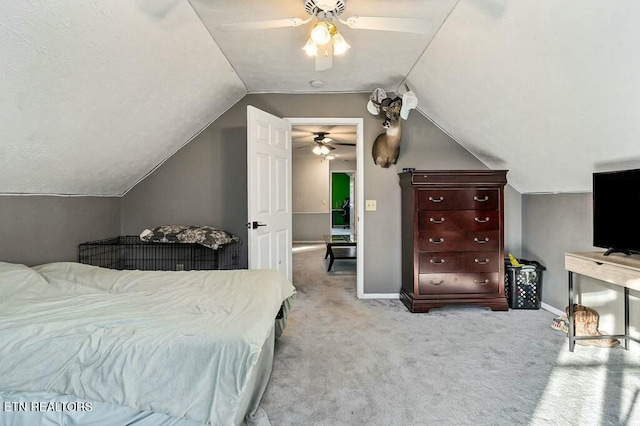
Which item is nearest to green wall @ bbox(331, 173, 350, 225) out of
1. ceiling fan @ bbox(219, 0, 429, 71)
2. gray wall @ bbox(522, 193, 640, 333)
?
gray wall @ bbox(522, 193, 640, 333)

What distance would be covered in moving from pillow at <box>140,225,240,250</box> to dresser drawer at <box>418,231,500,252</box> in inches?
81.4

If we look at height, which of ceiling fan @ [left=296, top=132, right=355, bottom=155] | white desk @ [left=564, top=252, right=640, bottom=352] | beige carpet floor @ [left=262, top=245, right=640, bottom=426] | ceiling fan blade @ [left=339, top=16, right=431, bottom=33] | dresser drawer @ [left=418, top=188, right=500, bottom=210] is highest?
ceiling fan @ [left=296, top=132, right=355, bottom=155]

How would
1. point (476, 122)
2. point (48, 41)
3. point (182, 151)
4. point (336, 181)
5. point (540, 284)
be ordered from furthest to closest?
point (336, 181), point (182, 151), point (540, 284), point (476, 122), point (48, 41)

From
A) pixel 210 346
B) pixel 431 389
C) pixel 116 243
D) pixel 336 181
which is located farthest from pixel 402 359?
pixel 336 181

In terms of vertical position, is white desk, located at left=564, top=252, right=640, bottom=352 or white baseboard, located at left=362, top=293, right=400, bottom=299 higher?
white desk, located at left=564, top=252, right=640, bottom=352

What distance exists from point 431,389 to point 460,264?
170 cm

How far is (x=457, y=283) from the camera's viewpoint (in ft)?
11.3

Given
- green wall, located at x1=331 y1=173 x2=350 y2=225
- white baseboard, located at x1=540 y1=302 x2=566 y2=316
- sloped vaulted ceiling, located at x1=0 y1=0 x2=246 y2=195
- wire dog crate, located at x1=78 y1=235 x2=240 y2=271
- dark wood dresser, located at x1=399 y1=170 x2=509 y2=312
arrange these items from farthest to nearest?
green wall, located at x1=331 y1=173 x2=350 y2=225, wire dog crate, located at x1=78 y1=235 x2=240 y2=271, dark wood dresser, located at x1=399 y1=170 x2=509 y2=312, white baseboard, located at x1=540 y1=302 x2=566 y2=316, sloped vaulted ceiling, located at x1=0 y1=0 x2=246 y2=195

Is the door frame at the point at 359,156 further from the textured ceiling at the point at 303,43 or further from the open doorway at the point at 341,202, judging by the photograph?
the open doorway at the point at 341,202

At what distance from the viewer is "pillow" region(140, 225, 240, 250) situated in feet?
11.6

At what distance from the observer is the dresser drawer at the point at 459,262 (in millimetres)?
3439

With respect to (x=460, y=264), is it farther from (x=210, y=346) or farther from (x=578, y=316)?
(x=210, y=346)

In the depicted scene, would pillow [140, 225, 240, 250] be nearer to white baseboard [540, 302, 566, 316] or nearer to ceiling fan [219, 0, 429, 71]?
ceiling fan [219, 0, 429, 71]

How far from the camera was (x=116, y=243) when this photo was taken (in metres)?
3.65
